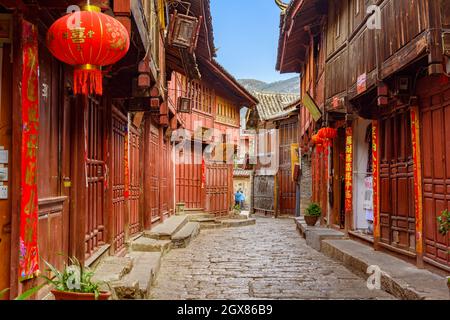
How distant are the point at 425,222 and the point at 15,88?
23.8 feet

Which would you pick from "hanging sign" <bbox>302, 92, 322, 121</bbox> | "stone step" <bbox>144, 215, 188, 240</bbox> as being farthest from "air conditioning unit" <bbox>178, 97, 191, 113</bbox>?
"hanging sign" <bbox>302, 92, 322, 121</bbox>

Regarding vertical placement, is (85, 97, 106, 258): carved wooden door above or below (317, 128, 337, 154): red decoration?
below

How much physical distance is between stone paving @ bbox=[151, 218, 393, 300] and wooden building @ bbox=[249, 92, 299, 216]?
16.0m

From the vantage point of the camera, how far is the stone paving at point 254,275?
28.0 ft

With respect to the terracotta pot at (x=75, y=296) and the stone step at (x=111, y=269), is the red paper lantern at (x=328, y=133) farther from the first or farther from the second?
the terracotta pot at (x=75, y=296)

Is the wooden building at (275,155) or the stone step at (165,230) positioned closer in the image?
the stone step at (165,230)

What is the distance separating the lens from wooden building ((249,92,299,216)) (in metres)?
31.8

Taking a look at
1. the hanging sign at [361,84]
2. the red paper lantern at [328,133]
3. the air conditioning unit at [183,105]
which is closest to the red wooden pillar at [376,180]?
the hanging sign at [361,84]

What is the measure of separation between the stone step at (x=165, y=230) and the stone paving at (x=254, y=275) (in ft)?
1.66

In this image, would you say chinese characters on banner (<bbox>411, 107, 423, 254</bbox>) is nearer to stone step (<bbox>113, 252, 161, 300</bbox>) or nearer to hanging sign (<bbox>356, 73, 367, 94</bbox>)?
hanging sign (<bbox>356, 73, 367, 94</bbox>)

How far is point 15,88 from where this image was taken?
511cm

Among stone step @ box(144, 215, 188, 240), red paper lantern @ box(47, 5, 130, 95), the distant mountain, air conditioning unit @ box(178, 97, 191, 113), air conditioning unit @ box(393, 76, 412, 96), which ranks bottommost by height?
stone step @ box(144, 215, 188, 240)
